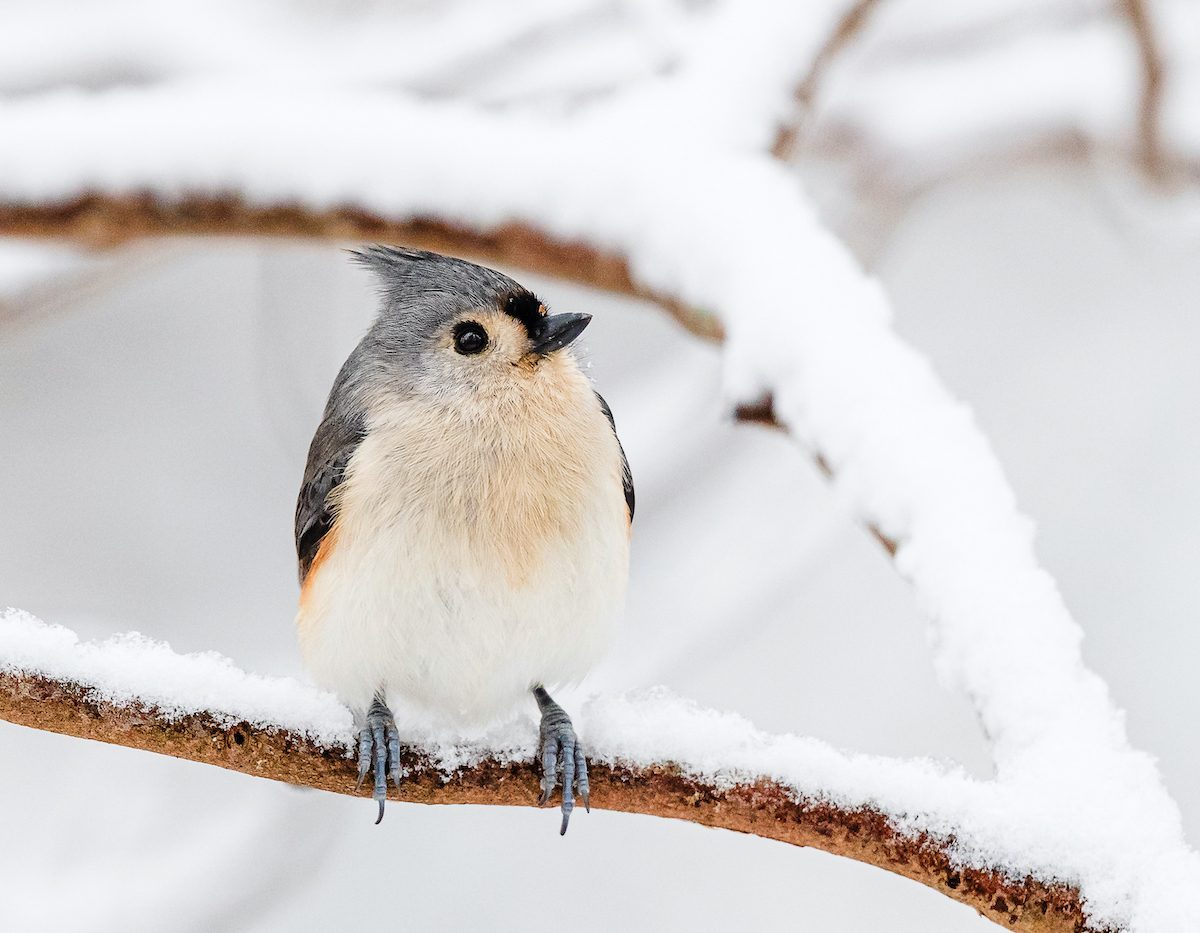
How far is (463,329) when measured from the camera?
153 cm

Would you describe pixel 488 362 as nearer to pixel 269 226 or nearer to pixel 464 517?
pixel 464 517

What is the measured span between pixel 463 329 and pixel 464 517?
28cm

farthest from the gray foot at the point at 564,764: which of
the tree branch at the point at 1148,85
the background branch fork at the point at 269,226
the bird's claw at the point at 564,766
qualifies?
the tree branch at the point at 1148,85

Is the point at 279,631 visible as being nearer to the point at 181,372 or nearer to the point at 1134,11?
the point at 181,372

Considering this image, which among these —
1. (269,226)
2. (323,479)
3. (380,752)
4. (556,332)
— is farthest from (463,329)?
(380,752)

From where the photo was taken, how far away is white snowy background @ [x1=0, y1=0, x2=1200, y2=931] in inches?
93.0

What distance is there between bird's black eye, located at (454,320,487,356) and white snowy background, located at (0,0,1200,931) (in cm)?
49

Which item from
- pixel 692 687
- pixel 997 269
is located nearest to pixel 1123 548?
pixel 997 269

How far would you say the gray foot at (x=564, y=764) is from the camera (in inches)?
45.9

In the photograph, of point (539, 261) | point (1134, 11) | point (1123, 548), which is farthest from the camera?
point (1123, 548)

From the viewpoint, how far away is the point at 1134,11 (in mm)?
2223

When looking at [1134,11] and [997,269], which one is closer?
[1134,11]

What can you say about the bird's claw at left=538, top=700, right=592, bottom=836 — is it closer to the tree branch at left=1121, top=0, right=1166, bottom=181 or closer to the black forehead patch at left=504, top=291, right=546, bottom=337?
the black forehead patch at left=504, top=291, right=546, bottom=337

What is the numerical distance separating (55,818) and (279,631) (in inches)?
26.5
